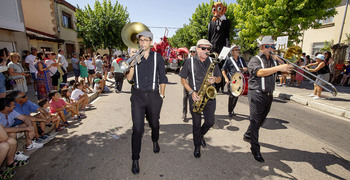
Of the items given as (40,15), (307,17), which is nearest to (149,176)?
(307,17)

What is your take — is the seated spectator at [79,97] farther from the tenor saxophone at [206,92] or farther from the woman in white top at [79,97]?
the tenor saxophone at [206,92]

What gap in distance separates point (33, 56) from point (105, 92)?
337 centimetres

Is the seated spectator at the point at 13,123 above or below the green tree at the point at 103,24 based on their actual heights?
below

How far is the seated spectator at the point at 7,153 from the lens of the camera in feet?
8.58

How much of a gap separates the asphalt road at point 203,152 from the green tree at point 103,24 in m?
14.6

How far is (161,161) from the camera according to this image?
304cm

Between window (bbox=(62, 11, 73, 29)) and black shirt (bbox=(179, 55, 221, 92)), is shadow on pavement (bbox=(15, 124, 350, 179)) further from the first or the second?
window (bbox=(62, 11, 73, 29))

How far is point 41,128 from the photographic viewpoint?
12.7ft

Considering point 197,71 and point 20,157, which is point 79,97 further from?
point 197,71

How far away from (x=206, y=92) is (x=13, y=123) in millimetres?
3874

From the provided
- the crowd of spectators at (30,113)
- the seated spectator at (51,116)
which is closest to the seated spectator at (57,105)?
the crowd of spectators at (30,113)

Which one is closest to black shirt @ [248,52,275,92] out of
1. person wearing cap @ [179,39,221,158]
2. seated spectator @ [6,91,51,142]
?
person wearing cap @ [179,39,221,158]

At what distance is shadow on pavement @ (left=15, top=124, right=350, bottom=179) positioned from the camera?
2691 millimetres

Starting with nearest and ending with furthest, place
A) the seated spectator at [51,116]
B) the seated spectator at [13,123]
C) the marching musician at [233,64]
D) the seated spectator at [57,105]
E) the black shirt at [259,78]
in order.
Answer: the black shirt at [259,78]
the seated spectator at [13,123]
the seated spectator at [51,116]
the seated spectator at [57,105]
the marching musician at [233,64]
